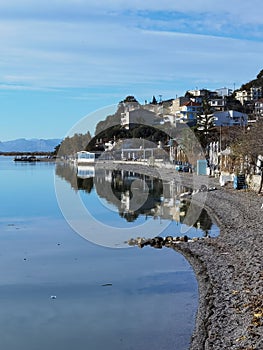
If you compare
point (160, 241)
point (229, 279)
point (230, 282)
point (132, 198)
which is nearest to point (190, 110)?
point (132, 198)

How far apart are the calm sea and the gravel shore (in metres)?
0.30

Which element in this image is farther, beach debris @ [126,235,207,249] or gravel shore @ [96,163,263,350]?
beach debris @ [126,235,207,249]

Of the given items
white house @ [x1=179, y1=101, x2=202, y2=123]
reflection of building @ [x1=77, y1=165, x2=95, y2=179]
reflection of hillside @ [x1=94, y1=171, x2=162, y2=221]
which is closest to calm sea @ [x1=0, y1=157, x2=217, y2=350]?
reflection of hillside @ [x1=94, y1=171, x2=162, y2=221]

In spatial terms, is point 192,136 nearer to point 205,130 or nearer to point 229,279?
point 205,130

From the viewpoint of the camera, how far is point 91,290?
12766mm

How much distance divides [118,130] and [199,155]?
33.7 meters

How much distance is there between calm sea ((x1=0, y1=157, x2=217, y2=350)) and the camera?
9656 mm

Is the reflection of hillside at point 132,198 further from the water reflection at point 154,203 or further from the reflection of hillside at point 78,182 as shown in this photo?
the reflection of hillside at point 78,182

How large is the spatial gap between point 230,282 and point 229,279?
0.27 m

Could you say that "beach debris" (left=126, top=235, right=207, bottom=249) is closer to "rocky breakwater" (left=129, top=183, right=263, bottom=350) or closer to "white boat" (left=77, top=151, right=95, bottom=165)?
"rocky breakwater" (left=129, top=183, right=263, bottom=350)

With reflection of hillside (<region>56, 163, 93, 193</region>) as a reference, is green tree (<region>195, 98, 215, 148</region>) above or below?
above

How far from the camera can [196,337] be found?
907cm

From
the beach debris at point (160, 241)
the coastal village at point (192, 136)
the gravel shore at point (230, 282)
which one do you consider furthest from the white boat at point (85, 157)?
the beach debris at point (160, 241)

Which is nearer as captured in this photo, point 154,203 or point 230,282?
point 230,282
